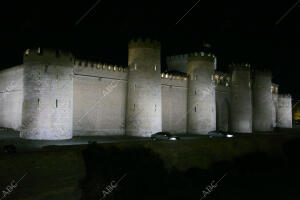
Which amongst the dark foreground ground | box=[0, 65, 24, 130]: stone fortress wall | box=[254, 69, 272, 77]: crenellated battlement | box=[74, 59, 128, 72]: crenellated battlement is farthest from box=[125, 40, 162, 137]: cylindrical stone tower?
box=[254, 69, 272, 77]: crenellated battlement

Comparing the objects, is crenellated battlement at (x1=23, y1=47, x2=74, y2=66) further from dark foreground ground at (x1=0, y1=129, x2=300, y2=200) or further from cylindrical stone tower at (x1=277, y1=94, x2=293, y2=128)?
cylindrical stone tower at (x1=277, y1=94, x2=293, y2=128)

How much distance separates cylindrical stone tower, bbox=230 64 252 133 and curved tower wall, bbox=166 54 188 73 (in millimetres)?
6427

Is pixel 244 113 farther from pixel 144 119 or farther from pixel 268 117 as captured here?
pixel 144 119

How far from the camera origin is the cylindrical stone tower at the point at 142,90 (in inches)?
911

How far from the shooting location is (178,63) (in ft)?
108

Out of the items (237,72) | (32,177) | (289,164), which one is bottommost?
(289,164)

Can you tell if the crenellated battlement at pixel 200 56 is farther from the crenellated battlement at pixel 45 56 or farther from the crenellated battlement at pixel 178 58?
the crenellated battlement at pixel 45 56

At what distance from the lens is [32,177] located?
10.3 m

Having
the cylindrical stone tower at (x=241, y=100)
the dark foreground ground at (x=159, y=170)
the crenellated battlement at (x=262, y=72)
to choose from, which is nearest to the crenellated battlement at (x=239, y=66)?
the cylindrical stone tower at (x=241, y=100)

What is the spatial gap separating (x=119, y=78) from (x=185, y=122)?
8.64m

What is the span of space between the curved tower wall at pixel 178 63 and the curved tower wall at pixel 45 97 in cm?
1637

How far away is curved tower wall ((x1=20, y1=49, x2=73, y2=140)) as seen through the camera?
59.3 ft

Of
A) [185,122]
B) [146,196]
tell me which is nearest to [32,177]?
[146,196]

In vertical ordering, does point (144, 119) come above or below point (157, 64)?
below
